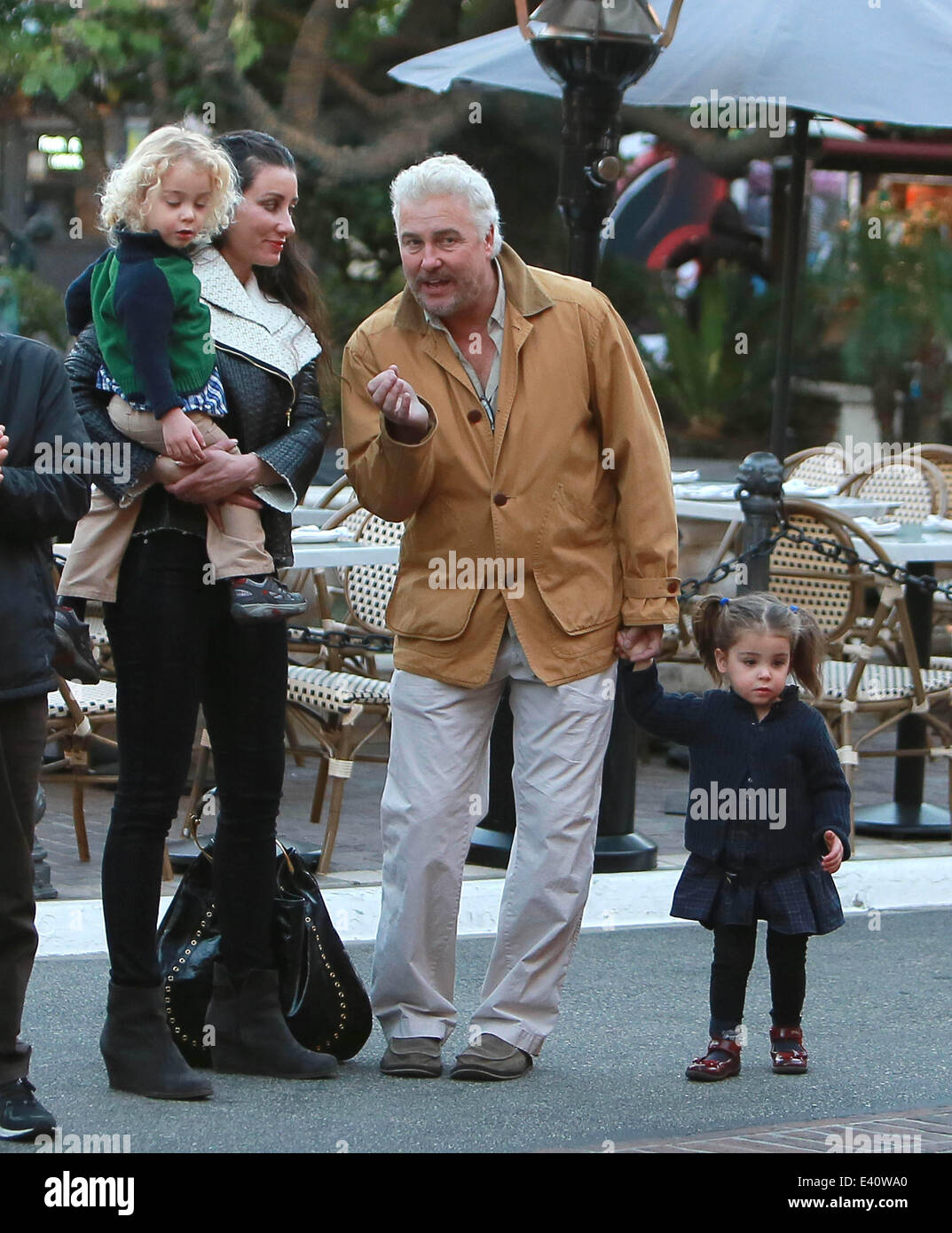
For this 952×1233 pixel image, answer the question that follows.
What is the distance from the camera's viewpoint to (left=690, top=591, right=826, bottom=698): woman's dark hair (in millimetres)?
4727

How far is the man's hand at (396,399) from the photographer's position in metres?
4.23

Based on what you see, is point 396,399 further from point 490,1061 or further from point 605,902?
point 605,902

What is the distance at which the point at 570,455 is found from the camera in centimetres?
461

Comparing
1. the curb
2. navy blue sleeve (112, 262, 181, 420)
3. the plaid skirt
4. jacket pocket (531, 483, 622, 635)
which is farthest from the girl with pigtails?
navy blue sleeve (112, 262, 181, 420)

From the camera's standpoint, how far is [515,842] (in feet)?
15.4

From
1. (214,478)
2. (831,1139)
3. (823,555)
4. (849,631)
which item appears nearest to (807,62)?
(823,555)

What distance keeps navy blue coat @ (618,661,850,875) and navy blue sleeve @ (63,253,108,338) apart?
144 cm

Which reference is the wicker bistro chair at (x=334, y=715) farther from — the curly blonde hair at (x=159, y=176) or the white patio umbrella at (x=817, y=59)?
the white patio umbrella at (x=817, y=59)

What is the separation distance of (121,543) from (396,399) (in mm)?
641

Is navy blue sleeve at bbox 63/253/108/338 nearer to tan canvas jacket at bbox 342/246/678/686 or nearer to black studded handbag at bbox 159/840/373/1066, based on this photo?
tan canvas jacket at bbox 342/246/678/686
